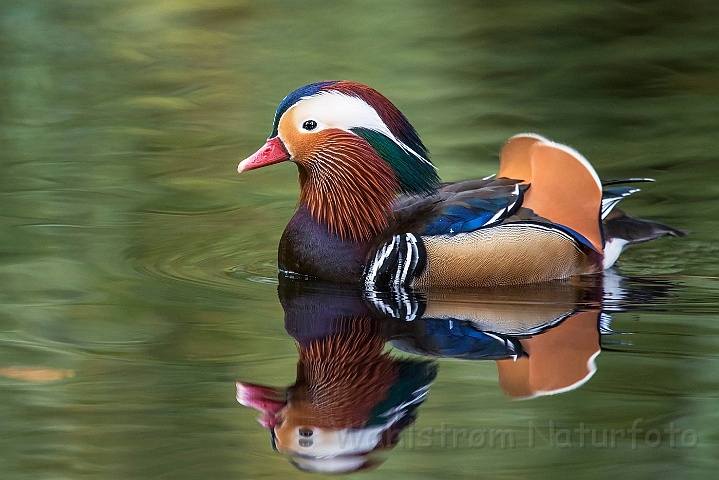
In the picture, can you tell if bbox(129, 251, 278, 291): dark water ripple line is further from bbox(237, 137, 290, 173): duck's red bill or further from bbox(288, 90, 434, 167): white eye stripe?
bbox(288, 90, 434, 167): white eye stripe

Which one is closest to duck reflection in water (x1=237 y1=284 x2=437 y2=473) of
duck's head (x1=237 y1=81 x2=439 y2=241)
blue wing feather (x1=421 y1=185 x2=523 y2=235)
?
blue wing feather (x1=421 y1=185 x2=523 y2=235)

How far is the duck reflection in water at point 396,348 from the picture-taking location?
4.04m

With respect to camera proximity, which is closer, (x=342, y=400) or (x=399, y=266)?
(x=342, y=400)

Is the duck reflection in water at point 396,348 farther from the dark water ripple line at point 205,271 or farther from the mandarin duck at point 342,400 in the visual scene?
the dark water ripple line at point 205,271

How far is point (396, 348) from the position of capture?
16.1ft

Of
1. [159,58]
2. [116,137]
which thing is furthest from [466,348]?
[159,58]

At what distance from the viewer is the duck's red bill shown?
5.95 meters

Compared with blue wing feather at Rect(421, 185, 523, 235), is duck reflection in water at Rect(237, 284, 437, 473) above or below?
below

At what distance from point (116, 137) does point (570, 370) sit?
16.8 feet

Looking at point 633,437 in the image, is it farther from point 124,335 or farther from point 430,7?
point 430,7

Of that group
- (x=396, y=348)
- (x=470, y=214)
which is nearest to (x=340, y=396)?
(x=396, y=348)

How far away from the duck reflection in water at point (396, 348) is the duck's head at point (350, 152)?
0.45 metres

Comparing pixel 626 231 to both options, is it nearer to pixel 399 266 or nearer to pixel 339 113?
pixel 399 266

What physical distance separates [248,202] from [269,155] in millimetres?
1545
